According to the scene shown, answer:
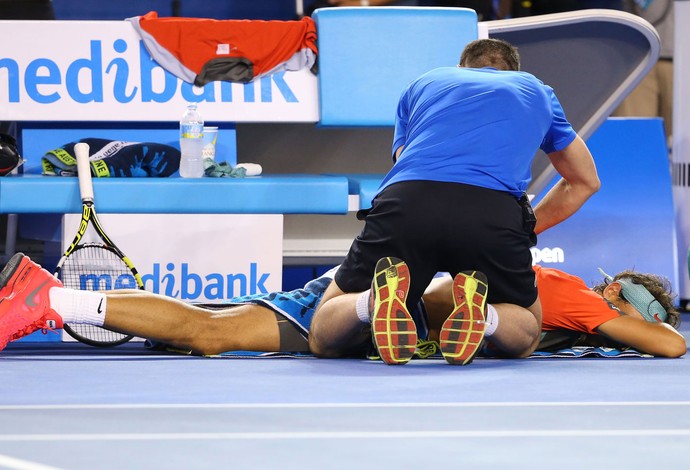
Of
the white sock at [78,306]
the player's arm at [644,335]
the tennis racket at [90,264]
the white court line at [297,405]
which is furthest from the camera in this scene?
the tennis racket at [90,264]

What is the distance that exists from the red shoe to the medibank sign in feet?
6.53

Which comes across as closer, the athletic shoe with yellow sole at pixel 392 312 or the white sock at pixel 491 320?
the athletic shoe with yellow sole at pixel 392 312

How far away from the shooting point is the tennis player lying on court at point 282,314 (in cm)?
405

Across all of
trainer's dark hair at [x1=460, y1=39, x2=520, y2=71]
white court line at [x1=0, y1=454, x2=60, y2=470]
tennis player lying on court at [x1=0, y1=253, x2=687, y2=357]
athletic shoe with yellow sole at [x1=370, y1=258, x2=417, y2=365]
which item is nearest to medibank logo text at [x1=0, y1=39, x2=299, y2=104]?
tennis player lying on court at [x1=0, y1=253, x2=687, y2=357]

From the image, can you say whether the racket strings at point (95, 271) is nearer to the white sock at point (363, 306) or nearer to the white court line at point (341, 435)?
the white sock at point (363, 306)

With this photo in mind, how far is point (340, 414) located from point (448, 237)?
1.19m

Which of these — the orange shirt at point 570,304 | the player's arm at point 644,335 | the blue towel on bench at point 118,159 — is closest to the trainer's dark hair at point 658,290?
the player's arm at point 644,335

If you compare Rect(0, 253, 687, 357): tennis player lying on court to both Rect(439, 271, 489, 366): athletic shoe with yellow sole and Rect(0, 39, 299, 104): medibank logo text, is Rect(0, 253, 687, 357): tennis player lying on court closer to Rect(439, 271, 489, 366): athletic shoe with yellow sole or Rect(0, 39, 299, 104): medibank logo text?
Rect(439, 271, 489, 366): athletic shoe with yellow sole

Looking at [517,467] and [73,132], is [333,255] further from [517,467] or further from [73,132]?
[517,467]

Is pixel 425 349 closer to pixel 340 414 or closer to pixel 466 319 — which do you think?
pixel 466 319

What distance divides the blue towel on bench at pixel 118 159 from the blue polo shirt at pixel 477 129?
1794 mm

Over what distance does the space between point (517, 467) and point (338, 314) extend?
183 centimetres

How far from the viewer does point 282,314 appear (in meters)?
4.41

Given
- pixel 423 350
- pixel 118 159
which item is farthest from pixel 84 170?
pixel 423 350
